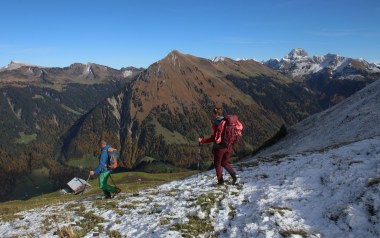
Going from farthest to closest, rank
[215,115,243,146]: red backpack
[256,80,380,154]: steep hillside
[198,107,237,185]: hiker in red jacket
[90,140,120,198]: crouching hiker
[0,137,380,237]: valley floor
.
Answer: [256,80,380,154]: steep hillside < [90,140,120,198]: crouching hiker < [198,107,237,185]: hiker in red jacket < [215,115,243,146]: red backpack < [0,137,380,237]: valley floor

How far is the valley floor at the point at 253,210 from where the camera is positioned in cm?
1374

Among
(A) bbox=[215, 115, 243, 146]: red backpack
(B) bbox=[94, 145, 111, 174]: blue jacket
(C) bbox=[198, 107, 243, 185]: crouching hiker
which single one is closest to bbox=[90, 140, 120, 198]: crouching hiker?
(B) bbox=[94, 145, 111, 174]: blue jacket

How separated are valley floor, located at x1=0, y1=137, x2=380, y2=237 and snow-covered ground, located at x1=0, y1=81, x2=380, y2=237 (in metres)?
0.03

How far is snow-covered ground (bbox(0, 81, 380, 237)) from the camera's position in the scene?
13777 mm

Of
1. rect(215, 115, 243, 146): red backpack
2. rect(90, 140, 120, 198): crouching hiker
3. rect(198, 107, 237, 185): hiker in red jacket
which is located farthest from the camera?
rect(90, 140, 120, 198): crouching hiker

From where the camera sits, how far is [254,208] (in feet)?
53.1

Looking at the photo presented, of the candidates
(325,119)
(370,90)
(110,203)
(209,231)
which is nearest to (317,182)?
(209,231)

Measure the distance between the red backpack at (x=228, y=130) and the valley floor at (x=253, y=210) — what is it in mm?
2926

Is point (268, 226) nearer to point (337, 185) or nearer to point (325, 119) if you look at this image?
point (337, 185)

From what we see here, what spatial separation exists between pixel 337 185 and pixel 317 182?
131cm

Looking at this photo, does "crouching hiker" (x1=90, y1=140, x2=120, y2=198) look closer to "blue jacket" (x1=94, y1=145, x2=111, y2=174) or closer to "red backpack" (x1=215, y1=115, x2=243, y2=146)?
"blue jacket" (x1=94, y1=145, x2=111, y2=174)

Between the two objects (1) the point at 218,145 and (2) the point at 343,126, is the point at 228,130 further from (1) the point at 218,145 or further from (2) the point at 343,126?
(2) the point at 343,126

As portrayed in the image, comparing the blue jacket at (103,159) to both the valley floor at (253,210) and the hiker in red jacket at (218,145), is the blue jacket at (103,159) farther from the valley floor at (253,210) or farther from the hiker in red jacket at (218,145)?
the hiker in red jacket at (218,145)

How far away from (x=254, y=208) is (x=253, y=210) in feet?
0.83
